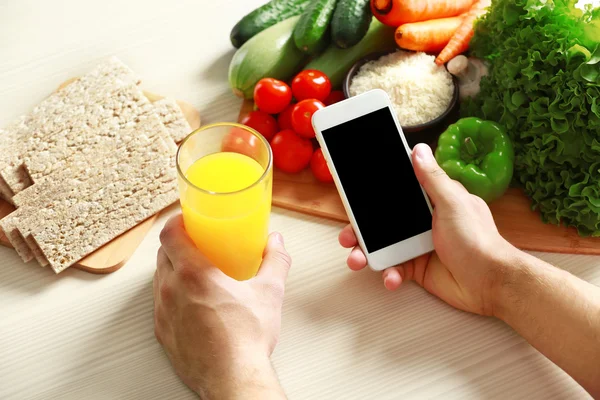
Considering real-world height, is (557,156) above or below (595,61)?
below

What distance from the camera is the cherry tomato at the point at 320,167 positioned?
141 centimetres

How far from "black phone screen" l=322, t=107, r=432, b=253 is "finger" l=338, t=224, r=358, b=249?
0.13ft

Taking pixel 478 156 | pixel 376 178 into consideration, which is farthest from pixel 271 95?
pixel 478 156

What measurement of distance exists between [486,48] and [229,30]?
28.6 inches

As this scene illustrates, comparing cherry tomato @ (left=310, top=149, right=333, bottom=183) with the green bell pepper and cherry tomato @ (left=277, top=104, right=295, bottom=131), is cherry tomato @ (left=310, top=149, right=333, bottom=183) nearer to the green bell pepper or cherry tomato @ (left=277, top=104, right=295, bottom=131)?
cherry tomato @ (left=277, top=104, right=295, bottom=131)

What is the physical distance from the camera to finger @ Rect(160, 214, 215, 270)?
3.50ft

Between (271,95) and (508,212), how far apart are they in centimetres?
61

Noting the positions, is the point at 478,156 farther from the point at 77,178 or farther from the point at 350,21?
the point at 77,178

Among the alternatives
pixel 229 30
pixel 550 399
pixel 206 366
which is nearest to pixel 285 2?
pixel 229 30

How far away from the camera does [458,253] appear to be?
118 centimetres

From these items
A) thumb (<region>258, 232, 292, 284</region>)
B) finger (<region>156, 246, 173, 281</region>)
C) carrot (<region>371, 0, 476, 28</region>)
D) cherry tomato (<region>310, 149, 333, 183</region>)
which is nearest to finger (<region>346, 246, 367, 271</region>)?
thumb (<region>258, 232, 292, 284</region>)

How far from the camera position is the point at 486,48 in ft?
4.89

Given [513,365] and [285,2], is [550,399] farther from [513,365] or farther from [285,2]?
[285,2]

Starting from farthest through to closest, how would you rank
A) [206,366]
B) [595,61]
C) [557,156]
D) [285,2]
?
1. [285,2]
2. [557,156]
3. [595,61]
4. [206,366]
